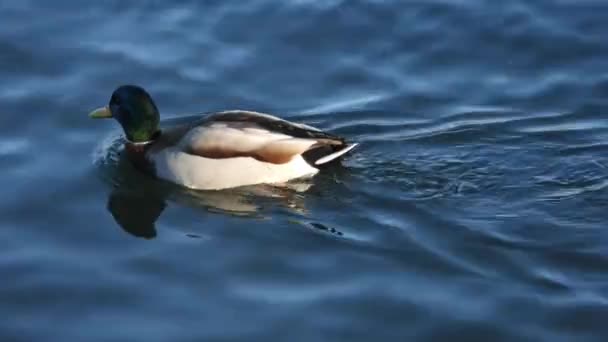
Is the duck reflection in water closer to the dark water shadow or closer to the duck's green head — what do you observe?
the dark water shadow

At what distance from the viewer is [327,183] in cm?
1019

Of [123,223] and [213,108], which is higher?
[213,108]

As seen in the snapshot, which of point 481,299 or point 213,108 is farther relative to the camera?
point 213,108

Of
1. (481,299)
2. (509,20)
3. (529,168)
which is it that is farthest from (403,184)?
(509,20)

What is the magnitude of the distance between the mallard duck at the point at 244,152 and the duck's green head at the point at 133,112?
374mm

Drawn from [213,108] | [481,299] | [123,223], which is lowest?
[481,299]

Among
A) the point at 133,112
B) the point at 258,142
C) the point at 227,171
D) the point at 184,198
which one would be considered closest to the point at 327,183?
the point at 258,142

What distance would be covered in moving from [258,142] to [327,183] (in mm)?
628

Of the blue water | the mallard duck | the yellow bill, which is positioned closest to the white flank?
the mallard duck

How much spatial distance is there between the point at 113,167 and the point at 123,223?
3.22 ft

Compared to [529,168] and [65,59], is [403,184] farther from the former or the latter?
[65,59]

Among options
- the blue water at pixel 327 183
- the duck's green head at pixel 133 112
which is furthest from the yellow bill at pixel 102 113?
the blue water at pixel 327 183

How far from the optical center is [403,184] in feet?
32.5

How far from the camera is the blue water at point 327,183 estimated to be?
8.28 m
